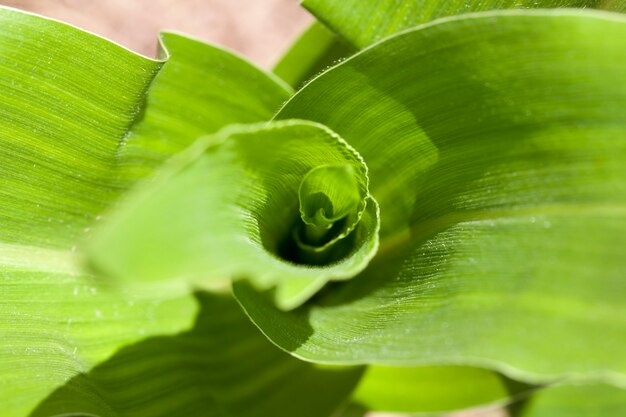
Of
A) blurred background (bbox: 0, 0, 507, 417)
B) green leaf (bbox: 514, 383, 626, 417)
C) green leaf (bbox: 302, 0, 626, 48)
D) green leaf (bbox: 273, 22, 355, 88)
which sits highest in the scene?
blurred background (bbox: 0, 0, 507, 417)

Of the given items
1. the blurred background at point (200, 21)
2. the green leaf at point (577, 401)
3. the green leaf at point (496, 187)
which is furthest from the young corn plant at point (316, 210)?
the blurred background at point (200, 21)

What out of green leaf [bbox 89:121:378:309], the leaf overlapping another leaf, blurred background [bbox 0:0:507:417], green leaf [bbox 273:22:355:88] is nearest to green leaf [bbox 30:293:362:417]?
the leaf overlapping another leaf

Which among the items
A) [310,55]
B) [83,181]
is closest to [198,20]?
[310,55]

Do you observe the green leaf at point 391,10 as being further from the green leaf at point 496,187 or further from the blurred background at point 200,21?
the blurred background at point 200,21

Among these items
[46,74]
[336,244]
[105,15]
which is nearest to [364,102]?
[336,244]

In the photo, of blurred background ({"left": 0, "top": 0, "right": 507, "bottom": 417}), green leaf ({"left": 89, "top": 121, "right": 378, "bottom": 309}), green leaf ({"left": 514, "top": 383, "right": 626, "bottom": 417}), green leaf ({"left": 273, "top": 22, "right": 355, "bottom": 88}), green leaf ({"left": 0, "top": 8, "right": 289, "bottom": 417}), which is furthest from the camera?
blurred background ({"left": 0, "top": 0, "right": 507, "bottom": 417})

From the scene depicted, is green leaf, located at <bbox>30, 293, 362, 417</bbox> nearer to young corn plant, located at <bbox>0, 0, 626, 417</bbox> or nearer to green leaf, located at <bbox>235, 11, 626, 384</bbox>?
young corn plant, located at <bbox>0, 0, 626, 417</bbox>

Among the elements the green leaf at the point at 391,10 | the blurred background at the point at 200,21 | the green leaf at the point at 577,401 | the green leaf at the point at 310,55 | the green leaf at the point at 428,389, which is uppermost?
the blurred background at the point at 200,21

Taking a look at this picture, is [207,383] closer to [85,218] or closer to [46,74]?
[85,218]

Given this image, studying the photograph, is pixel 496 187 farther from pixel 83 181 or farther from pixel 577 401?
pixel 577 401
